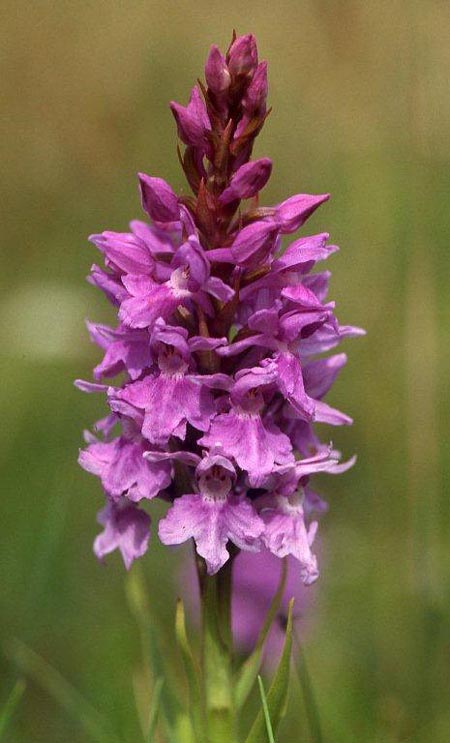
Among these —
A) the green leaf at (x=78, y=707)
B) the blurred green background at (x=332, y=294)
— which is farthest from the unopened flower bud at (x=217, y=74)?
the green leaf at (x=78, y=707)

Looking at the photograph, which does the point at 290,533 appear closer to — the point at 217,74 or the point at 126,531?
the point at 126,531

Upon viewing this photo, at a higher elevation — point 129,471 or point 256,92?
point 256,92

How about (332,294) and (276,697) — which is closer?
(276,697)

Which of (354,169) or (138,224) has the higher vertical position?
(354,169)

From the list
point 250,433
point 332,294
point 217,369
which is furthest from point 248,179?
point 332,294

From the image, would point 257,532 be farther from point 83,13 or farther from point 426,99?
point 83,13

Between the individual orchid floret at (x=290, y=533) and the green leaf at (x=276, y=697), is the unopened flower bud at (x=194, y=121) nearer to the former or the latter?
the individual orchid floret at (x=290, y=533)

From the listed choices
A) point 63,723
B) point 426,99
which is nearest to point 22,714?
point 63,723
